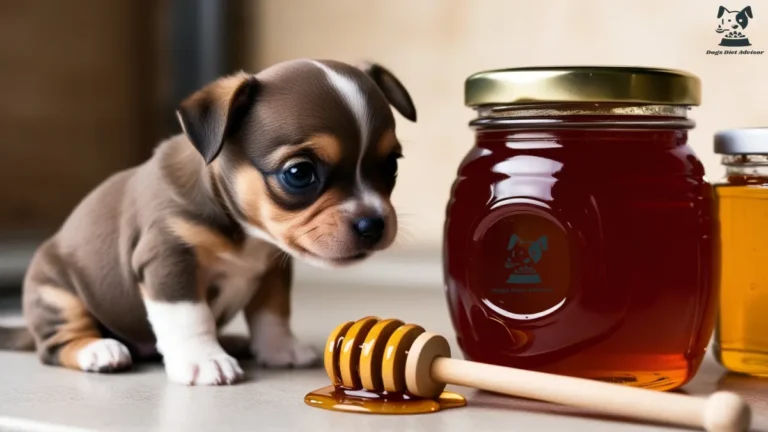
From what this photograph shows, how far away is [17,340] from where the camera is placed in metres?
1.44

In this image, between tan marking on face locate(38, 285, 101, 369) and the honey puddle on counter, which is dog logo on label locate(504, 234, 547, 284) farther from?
tan marking on face locate(38, 285, 101, 369)

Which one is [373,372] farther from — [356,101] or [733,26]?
[733,26]

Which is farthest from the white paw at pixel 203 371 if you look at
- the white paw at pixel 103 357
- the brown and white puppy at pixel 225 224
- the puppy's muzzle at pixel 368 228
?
the puppy's muzzle at pixel 368 228

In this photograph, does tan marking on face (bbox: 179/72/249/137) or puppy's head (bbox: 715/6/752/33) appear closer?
tan marking on face (bbox: 179/72/249/137)

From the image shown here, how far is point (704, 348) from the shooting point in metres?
1.09

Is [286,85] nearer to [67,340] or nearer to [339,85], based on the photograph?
[339,85]

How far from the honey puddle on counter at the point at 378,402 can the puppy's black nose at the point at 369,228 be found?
18cm

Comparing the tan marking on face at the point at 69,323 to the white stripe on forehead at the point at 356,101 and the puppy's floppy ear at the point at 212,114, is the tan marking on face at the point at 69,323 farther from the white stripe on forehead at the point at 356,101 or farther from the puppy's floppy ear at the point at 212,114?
the white stripe on forehead at the point at 356,101

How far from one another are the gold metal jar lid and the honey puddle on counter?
0.33m

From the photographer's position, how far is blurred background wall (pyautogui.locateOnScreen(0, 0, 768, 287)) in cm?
185

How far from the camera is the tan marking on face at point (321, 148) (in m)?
1.10

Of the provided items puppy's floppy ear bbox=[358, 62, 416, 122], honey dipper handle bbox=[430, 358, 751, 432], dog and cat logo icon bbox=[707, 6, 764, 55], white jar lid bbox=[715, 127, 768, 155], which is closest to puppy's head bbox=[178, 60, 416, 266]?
puppy's floppy ear bbox=[358, 62, 416, 122]

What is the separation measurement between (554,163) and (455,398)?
10.8 inches

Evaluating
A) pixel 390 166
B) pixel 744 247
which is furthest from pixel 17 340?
pixel 744 247
